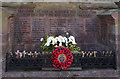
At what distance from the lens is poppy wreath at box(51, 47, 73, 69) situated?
3.26 metres

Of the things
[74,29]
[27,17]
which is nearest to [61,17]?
[74,29]

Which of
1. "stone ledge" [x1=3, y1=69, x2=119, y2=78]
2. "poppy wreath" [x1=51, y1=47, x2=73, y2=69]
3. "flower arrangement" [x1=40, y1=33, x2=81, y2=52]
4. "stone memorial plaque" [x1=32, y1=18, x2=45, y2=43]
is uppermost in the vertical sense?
"stone memorial plaque" [x1=32, y1=18, x2=45, y2=43]

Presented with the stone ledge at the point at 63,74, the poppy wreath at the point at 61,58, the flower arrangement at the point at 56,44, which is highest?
the flower arrangement at the point at 56,44

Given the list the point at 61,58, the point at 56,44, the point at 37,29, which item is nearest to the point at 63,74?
the point at 61,58

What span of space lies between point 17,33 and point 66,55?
92.6 inches

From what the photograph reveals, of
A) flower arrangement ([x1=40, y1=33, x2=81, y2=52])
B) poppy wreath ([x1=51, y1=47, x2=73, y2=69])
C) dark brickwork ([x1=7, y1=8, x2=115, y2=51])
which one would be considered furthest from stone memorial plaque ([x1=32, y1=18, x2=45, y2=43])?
poppy wreath ([x1=51, y1=47, x2=73, y2=69])

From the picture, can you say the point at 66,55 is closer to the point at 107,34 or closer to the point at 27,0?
the point at 107,34

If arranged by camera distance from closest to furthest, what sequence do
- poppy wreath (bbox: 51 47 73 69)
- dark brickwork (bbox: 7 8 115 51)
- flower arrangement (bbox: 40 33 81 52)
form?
poppy wreath (bbox: 51 47 73 69), flower arrangement (bbox: 40 33 81 52), dark brickwork (bbox: 7 8 115 51)

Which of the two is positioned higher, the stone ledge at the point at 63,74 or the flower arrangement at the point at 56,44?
the flower arrangement at the point at 56,44

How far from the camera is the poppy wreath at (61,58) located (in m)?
3.26

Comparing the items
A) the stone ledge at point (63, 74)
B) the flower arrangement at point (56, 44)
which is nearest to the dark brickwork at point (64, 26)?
the flower arrangement at point (56, 44)

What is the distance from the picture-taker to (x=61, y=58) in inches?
129

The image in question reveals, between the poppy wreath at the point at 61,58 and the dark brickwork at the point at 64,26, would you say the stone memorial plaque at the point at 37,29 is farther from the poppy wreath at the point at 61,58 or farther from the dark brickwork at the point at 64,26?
the poppy wreath at the point at 61,58

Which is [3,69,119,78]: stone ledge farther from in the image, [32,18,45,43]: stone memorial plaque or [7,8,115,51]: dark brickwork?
[32,18,45,43]: stone memorial plaque
